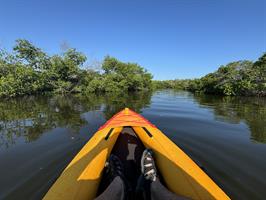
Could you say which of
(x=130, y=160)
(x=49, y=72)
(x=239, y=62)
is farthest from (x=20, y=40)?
(x=239, y=62)

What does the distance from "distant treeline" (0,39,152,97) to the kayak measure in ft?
61.0

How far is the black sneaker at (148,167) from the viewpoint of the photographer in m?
1.98

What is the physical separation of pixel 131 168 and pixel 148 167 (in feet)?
1.70

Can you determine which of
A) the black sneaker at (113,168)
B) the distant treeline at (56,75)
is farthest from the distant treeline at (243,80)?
the black sneaker at (113,168)

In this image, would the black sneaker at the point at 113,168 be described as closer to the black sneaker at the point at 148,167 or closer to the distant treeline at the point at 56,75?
the black sneaker at the point at 148,167

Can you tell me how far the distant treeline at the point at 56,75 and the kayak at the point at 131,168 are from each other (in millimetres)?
18592

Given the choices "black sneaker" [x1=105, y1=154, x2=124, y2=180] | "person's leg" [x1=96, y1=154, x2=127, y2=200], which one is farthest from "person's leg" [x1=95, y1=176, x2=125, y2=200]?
"black sneaker" [x1=105, y1=154, x2=124, y2=180]

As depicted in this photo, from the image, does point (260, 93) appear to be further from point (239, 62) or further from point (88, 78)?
point (88, 78)

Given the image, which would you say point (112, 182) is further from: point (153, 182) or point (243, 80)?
point (243, 80)

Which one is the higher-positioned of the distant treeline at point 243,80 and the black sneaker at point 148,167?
the distant treeline at point 243,80

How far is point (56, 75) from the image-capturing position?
1029 inches

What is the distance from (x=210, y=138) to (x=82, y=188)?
13.1ft

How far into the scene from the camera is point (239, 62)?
27219mm

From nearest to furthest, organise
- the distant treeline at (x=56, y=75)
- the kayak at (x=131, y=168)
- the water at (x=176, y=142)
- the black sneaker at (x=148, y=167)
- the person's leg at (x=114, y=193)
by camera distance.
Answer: the person's leg at (x=114, y=193) < the kayak at (x=131, y=168) < the black sneaker at (x=148, y=167) < the water at (x=176, y=142) < the distant treeline at (x=56, y=75)
